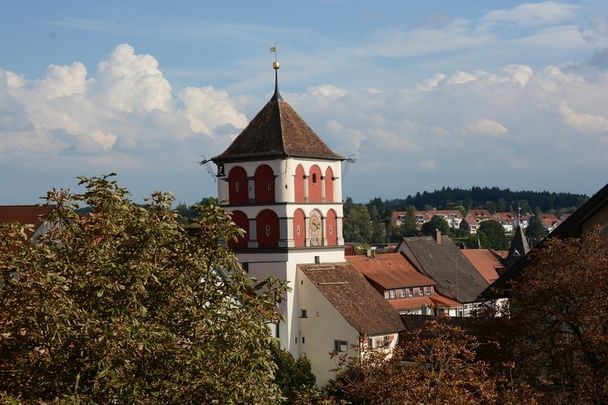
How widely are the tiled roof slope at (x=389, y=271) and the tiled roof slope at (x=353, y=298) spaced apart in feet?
37.2

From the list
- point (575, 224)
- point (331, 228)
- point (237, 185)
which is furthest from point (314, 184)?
point (575, 224)

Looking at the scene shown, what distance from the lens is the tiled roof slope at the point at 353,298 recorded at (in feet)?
168

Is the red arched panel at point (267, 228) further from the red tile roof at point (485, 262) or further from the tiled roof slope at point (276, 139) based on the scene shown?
the red tile roof at point (485, 262)

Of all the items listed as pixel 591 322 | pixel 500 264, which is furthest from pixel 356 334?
pixel 500 264

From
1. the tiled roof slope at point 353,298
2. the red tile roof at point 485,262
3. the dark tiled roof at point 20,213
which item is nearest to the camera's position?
the dark tiled roof at point 20,213

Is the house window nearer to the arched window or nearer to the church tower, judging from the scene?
the church tower

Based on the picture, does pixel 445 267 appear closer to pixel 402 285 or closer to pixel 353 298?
pixel 402 285

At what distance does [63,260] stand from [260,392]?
10.8 feet

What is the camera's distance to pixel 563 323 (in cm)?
2138

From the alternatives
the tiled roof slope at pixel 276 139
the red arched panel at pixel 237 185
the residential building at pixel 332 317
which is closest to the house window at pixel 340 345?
the residential building at pixel 332 317

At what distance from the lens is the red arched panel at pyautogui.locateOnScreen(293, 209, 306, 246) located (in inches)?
2132

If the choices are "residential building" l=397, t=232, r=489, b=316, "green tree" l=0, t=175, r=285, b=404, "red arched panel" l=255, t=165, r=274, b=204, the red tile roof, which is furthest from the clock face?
"green tree" l=0, t=175, r=285, b=404

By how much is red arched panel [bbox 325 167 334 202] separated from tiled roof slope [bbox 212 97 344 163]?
0.84 m

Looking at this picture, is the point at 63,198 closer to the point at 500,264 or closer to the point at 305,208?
the point at 305,208
